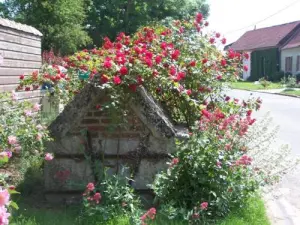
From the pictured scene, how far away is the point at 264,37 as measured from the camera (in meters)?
50.7

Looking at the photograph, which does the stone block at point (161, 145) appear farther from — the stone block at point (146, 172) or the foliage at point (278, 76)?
the foliage at point (278, 76)

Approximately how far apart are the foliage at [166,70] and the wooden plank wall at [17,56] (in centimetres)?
139

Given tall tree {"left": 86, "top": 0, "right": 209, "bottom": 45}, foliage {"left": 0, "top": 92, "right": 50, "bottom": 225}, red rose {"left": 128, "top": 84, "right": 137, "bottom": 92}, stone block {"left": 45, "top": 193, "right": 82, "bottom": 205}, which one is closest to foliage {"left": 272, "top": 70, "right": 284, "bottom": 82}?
tall tree {"left": 86, "top": 0, "right": 209, "bottom": 45}

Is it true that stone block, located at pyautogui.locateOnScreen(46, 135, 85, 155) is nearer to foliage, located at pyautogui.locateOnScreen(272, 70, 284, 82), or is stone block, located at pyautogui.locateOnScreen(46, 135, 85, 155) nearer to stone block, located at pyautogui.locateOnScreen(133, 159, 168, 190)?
stone block, located at pyautogui.locateOnScreen(133, 159, 168, 190)

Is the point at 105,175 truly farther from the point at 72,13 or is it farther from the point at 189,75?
the point at 72,13

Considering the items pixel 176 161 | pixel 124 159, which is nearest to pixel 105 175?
pixel 124 159

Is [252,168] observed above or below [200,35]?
below

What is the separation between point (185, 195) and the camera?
429 cm

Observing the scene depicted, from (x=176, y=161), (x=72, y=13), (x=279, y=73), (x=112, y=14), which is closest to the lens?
(x=176, y=161)

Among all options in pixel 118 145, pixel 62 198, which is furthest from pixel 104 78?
pixel 62 198

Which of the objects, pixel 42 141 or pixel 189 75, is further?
pixel 189 75

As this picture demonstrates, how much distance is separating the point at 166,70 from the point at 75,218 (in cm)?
193

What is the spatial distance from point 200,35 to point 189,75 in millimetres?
1357

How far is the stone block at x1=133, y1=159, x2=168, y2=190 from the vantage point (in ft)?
15.4
